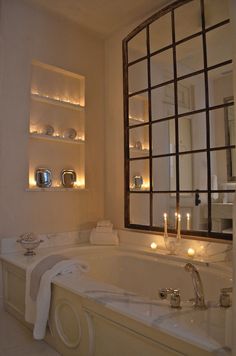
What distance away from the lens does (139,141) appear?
→ 9.39 feet

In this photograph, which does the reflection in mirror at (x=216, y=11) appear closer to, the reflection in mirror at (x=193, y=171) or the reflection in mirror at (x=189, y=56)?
the reflection in mirror at (x=189, y=56)

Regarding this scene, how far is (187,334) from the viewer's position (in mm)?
1044

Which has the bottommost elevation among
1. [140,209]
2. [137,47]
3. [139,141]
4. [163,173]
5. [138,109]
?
[140,209]

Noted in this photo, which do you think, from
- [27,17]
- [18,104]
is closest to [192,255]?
[18,104]

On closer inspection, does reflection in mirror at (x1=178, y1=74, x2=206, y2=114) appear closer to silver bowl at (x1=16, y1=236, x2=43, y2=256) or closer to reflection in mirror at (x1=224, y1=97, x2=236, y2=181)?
reflection in mirror at (x1=224, y1=97, x2=236, y2=181)

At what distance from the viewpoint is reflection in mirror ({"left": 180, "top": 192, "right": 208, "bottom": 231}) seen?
2.33 m

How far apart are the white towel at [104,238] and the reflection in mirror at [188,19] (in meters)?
1.87

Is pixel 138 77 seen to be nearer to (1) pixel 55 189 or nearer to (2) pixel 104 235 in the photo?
(1) pixel 55 189

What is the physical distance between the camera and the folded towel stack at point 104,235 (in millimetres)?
2749

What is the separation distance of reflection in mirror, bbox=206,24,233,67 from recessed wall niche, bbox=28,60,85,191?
131cm

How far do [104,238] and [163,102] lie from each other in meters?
1.37

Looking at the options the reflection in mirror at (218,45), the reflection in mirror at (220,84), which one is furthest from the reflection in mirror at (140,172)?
the reflection in mirror at (218,45)

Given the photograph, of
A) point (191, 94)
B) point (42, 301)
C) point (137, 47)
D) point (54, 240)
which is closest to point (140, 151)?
point (191, 94)

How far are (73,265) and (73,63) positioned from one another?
2.05m
